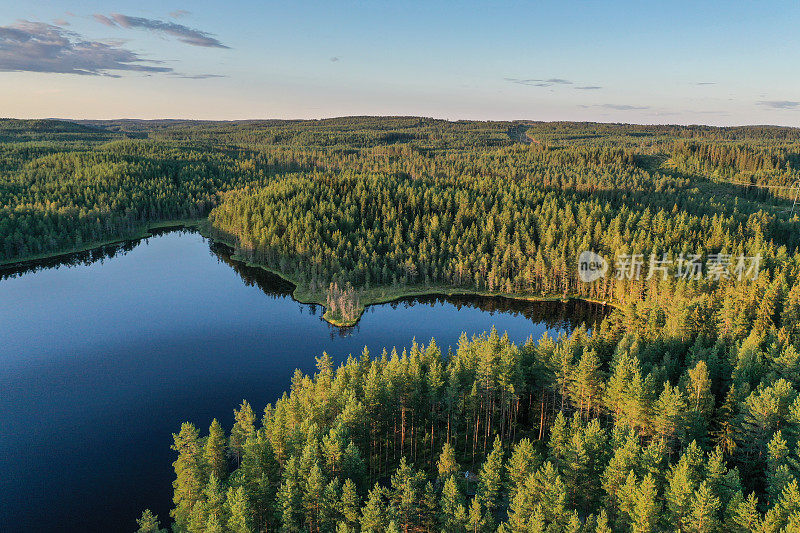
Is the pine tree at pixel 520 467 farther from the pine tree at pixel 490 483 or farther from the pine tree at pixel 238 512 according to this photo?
the pine tree at pixel 238 512

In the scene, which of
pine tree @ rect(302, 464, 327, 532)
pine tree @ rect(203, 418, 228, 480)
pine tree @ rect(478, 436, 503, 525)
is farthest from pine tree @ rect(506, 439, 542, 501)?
pine tree @ rect(203, 418, 228, 480)

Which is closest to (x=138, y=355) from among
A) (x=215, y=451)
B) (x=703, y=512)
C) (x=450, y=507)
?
(x=215, y=451)

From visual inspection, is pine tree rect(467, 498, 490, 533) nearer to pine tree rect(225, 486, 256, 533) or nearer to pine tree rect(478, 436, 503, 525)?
pine tree rect(478, 436, 503, 525)

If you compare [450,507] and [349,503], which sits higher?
[349,503]

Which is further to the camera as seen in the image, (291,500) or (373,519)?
(291,500)

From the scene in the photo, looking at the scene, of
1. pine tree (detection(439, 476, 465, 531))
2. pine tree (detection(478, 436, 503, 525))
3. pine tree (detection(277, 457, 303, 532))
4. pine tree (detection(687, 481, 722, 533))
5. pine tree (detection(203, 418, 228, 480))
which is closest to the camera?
pine tree (detection(687, 481, 722, 533))

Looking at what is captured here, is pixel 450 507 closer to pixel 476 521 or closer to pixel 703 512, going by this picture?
pixel 476 521

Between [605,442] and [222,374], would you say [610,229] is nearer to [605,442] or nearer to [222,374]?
[605,442]

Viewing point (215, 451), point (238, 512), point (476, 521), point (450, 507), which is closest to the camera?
point (238, 512)
